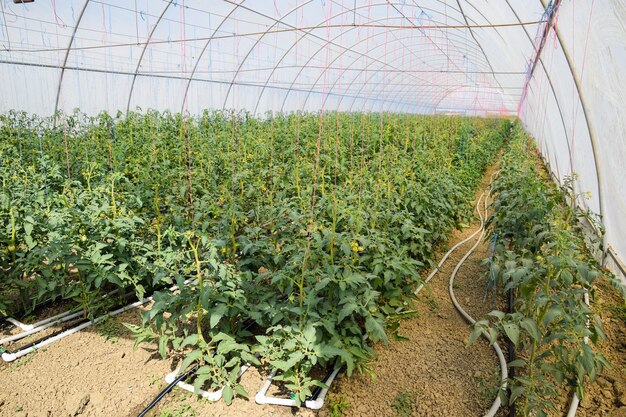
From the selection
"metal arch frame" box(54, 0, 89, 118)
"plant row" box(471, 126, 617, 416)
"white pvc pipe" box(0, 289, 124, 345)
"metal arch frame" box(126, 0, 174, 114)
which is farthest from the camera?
"metal arch frame" box(126, 0, 174, 114)

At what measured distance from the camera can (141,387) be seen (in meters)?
2.65

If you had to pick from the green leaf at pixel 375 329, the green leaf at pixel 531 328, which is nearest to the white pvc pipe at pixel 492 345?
the green leaf at pixel 531 328

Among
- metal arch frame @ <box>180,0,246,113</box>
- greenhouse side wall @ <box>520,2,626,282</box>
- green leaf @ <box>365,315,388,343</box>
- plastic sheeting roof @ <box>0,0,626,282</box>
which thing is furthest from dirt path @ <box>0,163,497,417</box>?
metal arch frame @ <box>180,0,246,113</box>

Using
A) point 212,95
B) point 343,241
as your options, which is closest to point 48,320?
point 343,241

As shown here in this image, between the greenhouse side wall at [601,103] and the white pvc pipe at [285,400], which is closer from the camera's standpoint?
the white pvc pipe at [285,400]

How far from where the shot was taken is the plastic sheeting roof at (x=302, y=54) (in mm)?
3939

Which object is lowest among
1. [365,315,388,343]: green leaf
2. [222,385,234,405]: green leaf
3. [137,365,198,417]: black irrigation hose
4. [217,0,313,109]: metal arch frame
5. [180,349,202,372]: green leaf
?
[137,365,198,417]: black irrigation hose

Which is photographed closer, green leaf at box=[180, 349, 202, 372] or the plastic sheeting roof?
green leaf at box=[180, 349, 202, 372]

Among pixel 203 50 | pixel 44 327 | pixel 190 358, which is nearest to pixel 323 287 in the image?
pixel 190 358

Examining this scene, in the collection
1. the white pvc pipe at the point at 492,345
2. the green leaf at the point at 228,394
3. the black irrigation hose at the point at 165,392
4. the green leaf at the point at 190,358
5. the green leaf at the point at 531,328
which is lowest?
the black irrigation hose at the point at 165,392

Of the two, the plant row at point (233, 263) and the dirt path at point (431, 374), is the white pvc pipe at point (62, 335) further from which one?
the dirt path at point (431, 374)

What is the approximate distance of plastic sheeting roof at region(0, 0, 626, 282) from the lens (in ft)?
12.9

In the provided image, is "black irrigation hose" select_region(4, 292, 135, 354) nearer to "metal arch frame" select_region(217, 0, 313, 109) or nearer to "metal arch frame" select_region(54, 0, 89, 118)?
"metal arch frame" select_region(217, 0, 313, 109)

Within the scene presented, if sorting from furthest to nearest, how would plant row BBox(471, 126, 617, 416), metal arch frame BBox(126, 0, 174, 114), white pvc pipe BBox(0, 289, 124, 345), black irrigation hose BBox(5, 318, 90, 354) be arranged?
1. metal arch frame BBox(126, 0, 174, 114)
2. white pvc pipe BBox(0, 289, 124, 345)
3. black irrigation hose BBox(5, 318, 90, 354)
4. plant row BBox(471, 126, 617, 416)
